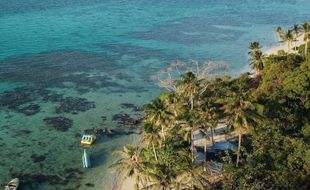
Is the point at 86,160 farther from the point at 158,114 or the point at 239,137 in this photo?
the point at 239,137

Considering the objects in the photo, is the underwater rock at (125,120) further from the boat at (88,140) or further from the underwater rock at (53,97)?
the underwater rock at (53,97)

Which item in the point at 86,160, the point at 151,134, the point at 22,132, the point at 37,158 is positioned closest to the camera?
the point at 151,134

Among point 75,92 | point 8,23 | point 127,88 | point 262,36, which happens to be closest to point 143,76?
point 127,88

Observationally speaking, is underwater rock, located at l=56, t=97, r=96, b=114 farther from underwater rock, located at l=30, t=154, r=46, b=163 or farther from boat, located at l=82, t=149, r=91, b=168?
boat, located at l=82, t=149, r=91, b=168

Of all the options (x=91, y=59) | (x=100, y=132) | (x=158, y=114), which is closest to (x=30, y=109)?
(x=100, y=132)

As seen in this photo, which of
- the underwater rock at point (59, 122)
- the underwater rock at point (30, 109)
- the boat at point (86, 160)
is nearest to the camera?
the boat at point (86, 160)

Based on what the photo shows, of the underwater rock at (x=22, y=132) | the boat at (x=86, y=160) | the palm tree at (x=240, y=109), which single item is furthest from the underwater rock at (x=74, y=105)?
the palm tree at (x=240, y=109)
